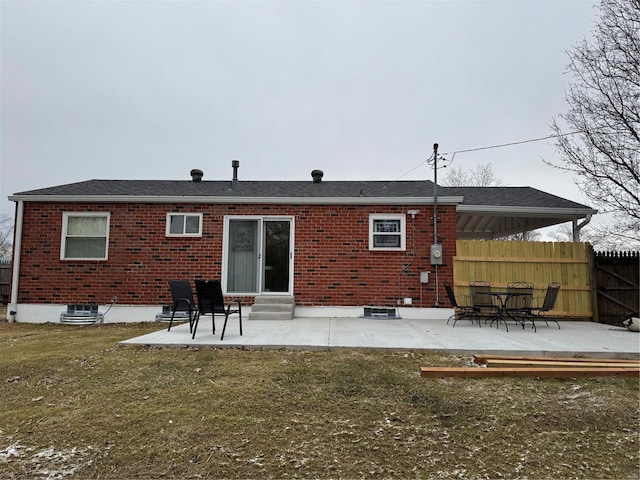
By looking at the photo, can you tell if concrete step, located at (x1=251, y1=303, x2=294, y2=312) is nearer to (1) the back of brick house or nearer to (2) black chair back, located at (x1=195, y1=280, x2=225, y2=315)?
(1) the back of brick house

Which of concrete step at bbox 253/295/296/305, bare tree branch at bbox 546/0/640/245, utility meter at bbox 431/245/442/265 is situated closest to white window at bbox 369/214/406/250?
utility meter at bbox 431/245/442/265

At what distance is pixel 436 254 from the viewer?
8.66 metres

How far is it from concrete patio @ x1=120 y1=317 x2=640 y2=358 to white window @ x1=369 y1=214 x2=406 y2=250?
1.93 metres

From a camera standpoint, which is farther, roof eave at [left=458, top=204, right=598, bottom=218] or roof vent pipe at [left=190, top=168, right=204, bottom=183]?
roof vent pipe at [left=190, top=168, right=204, bottom=183]

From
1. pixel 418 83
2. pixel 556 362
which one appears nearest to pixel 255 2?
pixel 418 83

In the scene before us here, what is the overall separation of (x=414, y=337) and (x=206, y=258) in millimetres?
5398

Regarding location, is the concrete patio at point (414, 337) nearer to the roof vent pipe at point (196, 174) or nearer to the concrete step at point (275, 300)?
the concrete step at point (275, 300)

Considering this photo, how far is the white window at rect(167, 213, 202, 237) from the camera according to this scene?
9.09m

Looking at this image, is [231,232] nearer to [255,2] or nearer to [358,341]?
[358,341]

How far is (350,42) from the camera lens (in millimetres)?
12383

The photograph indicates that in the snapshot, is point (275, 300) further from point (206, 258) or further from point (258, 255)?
point (206, 258)

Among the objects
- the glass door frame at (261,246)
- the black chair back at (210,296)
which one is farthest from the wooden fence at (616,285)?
the black chair back at (210,296)

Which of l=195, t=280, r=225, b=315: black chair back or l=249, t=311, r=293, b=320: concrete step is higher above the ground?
l=195, t=280, r=225, b=315: black chair back

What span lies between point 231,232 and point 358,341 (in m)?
4.87
